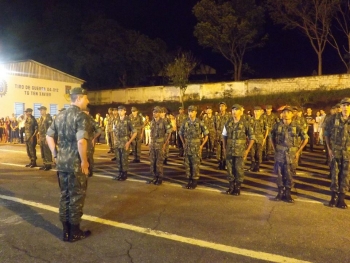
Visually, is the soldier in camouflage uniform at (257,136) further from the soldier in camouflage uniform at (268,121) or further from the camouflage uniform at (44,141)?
the camouflage uniform at (44,141)

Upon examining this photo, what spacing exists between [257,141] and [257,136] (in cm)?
17

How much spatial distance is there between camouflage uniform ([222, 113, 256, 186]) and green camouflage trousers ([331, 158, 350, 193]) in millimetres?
1701

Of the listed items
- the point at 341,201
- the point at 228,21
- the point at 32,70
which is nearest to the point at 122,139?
the point at 341,201

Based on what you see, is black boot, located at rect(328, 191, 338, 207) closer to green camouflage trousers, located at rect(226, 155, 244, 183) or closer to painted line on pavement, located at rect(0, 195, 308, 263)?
green camouflage trousers, located at rect(226, 155, 244, 183)

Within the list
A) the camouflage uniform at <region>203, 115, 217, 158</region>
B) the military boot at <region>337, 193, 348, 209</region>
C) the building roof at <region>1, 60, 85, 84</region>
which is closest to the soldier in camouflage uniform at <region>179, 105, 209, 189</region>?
the military boot at <region>337, 193, 348, 209</region>

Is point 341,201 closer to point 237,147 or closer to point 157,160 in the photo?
point 237,147

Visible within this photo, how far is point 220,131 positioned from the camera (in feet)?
40.7

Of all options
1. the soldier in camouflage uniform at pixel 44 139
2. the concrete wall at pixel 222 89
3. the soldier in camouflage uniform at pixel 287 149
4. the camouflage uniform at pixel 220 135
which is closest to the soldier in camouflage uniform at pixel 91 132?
the soldier in camouflage uniform at pixel 44 139

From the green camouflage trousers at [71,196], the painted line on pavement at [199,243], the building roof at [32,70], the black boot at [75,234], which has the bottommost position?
the painted line on pavement at [199,243]

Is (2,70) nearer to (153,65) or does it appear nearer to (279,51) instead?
(153,65)

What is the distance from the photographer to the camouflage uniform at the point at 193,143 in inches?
332

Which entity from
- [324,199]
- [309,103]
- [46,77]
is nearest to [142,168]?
[324,199]

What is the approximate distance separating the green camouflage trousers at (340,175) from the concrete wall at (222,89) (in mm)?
20311

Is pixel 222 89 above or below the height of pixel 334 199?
above
